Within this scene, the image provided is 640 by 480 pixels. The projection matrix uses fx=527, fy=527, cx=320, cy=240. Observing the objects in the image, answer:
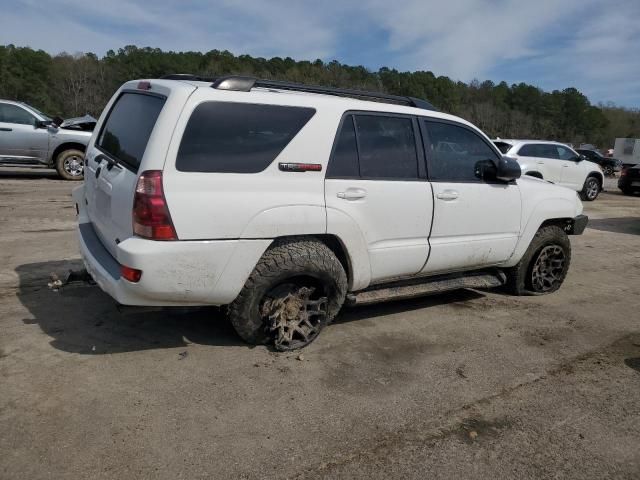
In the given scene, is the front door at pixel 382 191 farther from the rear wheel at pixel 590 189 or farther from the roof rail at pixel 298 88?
the rear wheel at pixel 590 189

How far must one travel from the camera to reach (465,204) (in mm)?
4469

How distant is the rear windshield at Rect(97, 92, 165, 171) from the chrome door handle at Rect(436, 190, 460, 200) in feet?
7.42

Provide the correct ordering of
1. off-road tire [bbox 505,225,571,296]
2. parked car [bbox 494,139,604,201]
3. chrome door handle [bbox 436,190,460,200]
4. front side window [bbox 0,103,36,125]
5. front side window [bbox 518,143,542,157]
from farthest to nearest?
front side window [bbox 518,143,542,157] → parked car [bbox 494,139,604,201] → front side window [bbox 0,103,36,125] → off-road tire [bbox 505,225,571,296] → chrome door handle [bbox 436,190,460,200]

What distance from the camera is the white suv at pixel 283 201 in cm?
320

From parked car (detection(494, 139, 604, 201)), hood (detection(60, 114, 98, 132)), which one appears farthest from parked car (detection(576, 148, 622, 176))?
hood (detection(60, 114, 98, 132))

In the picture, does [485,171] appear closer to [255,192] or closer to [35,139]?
[255,192]

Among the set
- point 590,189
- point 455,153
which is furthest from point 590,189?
point 455,153

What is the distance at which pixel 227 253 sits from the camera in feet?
10.9

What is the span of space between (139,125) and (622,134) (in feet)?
291

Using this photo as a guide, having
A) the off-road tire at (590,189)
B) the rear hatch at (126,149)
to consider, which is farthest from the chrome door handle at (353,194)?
the off-road tire at (590,189)

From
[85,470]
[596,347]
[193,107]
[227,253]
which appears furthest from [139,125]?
[596,347]

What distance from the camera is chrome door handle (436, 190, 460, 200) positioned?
4302 millimetres

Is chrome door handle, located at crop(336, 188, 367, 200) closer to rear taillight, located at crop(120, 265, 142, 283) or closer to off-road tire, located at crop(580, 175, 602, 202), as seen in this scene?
rear taillight, located at crop(120, 265, 142, 283)

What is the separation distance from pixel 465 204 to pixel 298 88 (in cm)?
170
